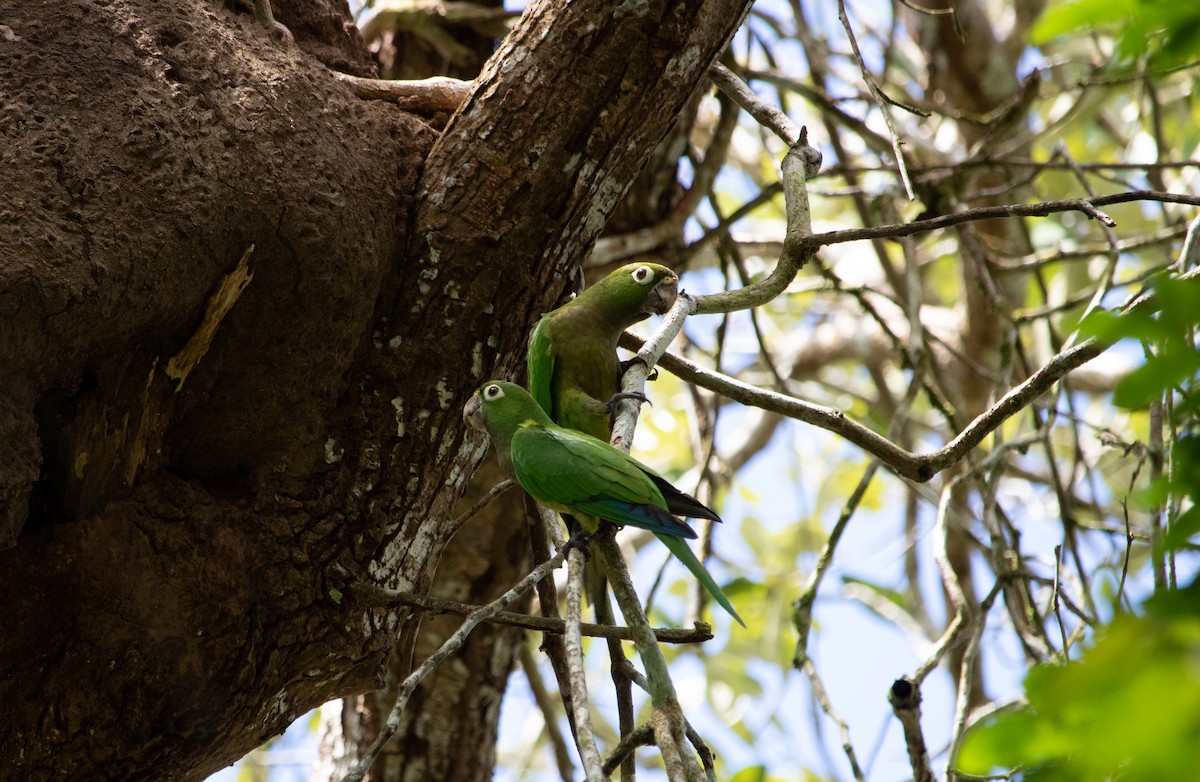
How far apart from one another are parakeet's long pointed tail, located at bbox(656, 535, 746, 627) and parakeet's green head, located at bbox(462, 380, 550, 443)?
53 centimetres

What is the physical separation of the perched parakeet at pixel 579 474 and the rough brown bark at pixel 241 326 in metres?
0.14

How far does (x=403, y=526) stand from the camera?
9.20 feet

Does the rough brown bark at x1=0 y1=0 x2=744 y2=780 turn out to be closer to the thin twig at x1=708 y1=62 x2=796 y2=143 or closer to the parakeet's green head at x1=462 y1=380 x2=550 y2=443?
the parakeet's green head at x1=462 y1=380 x2=550 y2=443

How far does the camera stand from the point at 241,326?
8.60 feet

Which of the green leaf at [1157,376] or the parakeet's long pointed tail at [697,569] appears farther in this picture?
the parakeet's long pointed tail at [697,569]

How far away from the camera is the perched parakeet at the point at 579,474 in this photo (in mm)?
2611

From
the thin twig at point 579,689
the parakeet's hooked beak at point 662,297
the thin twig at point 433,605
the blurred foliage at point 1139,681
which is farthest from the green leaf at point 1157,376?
the parakeet's hooked beak at point 662,297

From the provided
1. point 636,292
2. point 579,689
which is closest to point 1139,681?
point 579,689

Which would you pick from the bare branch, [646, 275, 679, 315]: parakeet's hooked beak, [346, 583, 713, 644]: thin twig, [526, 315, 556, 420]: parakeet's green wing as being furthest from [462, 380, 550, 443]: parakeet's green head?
the bare branch

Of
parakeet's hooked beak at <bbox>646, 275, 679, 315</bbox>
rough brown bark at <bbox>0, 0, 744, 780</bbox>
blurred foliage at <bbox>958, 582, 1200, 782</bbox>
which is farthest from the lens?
parakeet's hooked beak at <bbox>646, 275, 679, 315</bbox>

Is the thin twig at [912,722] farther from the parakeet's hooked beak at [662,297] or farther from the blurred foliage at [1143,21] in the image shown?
the blurred foliage at [1143,21]

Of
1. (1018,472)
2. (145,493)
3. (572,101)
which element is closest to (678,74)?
(572,101)

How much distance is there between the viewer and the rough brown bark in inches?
89.7

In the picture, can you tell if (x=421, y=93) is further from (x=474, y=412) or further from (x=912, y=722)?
(x=912, y=722)
